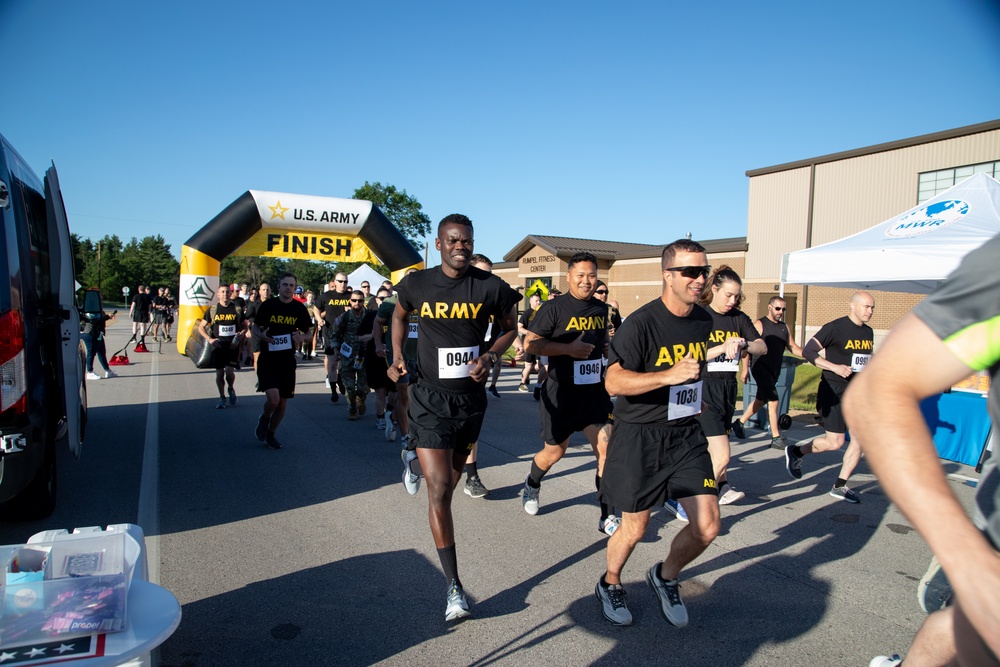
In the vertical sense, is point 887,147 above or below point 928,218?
above

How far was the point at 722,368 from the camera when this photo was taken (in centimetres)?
548

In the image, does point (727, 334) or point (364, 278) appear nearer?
point (727, 334)

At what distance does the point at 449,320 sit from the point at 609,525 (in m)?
2.11

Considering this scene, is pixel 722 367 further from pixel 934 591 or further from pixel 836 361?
pixel 934 591

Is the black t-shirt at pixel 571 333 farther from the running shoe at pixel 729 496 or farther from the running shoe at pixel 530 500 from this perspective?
the running shoe at pixel 729 496

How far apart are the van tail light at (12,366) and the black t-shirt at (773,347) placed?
741cm

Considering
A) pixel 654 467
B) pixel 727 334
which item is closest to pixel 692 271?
pixel 654 467

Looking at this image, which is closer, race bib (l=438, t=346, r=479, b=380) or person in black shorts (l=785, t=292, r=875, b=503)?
race bib (l=438, t=346, r=479, b=380)

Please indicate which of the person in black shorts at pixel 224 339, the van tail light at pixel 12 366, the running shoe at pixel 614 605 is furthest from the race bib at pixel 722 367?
the person in black shorts at pixel 224 339

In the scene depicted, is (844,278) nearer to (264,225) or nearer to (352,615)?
(352,615)

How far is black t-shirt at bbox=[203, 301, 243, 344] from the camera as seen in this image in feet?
34.5

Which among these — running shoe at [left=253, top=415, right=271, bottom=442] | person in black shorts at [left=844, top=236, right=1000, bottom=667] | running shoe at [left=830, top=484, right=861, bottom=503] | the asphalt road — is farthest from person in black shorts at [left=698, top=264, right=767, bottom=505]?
running shoe at [left=253, top=415, right=271, bottom=442]

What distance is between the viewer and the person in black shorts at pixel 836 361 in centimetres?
604

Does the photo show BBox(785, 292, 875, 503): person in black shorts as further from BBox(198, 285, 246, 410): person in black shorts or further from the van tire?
BBox(198, 285, 246, 410): person in black shorts
